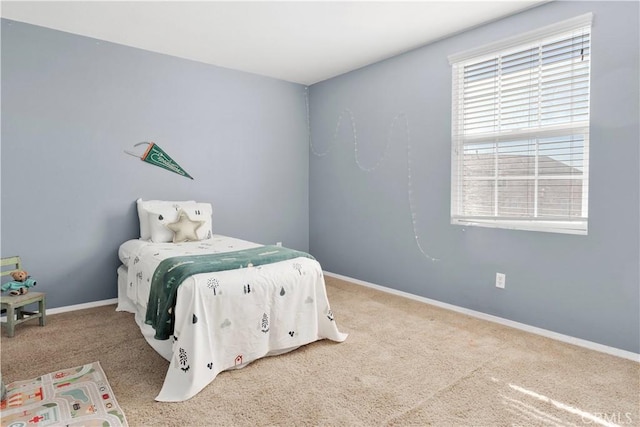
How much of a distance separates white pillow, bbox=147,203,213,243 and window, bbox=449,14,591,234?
2.29m

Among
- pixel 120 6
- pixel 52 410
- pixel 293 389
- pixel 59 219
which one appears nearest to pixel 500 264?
pixel 293 389

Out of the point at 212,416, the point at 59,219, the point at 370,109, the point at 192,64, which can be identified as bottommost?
the point at 212,416

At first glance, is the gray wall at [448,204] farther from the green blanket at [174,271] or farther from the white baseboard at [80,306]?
the white baseboard at [80,306]

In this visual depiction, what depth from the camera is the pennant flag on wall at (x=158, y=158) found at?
378cm

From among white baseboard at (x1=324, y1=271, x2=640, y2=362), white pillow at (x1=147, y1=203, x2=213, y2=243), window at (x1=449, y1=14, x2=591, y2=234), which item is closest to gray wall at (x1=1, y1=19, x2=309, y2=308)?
white pillow at (x1=147, y1=203, x2=213, y2=243)

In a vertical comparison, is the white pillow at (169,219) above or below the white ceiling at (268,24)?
below

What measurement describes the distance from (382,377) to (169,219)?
7.71 ft

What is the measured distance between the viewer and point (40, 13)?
297 cm

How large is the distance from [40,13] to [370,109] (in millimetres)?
2962

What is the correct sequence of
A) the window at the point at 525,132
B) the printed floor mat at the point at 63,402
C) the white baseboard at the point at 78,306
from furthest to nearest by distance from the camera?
1. the white baseboard at the point at 78,306
2. the window at the point at 525,132
3. the printed floor mat at the point at 63,402

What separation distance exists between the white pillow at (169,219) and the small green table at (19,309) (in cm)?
94

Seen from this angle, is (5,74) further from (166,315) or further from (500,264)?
(500,264)

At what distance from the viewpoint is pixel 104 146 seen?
11.6 feet

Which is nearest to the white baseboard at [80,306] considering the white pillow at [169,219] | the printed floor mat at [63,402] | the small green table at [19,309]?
the small green table at [19,309]
